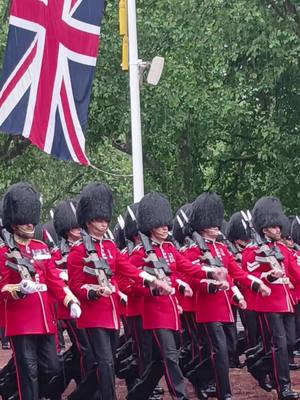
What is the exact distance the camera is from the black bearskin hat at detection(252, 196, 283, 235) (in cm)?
1206

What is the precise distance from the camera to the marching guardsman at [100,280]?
10.1 meters

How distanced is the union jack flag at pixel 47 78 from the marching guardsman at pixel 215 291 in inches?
113

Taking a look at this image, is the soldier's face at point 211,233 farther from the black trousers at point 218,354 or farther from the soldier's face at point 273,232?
the black trousers at point 218,354

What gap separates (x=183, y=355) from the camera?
12688 mm

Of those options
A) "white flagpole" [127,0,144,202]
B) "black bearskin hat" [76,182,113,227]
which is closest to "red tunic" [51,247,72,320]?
"black bearskin hat" [76,182,113,227]

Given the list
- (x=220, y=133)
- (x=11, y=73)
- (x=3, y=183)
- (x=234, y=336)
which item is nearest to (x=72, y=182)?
(x=3, y=183)

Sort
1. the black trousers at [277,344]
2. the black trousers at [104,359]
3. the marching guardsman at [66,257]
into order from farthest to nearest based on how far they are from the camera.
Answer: the black trousers at [277,344] < the marching guardsman at [66,257] < the black trousers at [104,359]

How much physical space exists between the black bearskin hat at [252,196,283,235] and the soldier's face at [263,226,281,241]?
1.2 inches

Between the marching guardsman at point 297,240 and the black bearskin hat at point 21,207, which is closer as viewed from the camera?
the black bearskin hat at point 21,207

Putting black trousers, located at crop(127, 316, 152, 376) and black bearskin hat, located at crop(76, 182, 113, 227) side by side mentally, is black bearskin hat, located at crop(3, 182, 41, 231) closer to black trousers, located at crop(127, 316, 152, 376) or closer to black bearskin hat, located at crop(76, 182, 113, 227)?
black bearskin hat, located at crop(76, 182, 113, 227)

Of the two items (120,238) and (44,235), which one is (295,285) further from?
(44,235)

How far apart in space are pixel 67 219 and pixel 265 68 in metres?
9.31

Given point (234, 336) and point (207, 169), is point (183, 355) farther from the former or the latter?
point (207, 169)

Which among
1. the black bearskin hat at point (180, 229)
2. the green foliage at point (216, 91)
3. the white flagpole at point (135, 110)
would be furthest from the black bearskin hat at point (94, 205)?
the green foliage at point (216, 91)
